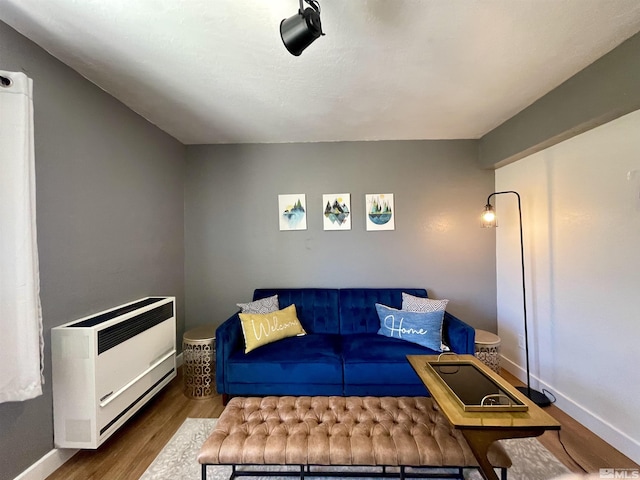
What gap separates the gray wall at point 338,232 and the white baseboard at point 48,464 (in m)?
1.43

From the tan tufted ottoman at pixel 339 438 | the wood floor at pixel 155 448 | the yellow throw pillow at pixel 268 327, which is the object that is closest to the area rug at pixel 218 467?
the wood floor at pixel 155 448

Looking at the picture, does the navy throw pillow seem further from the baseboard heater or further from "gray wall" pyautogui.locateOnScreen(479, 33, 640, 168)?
the baseboard heater

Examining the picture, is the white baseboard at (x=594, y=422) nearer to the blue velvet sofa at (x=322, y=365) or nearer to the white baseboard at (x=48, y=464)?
the blue velvet sofa at (x=322, y=365)

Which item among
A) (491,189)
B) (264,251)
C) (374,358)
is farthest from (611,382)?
(264,251)

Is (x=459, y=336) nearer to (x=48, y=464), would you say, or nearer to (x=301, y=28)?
(x=301, y=28)

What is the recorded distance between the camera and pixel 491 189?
2928mm

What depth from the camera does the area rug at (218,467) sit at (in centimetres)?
151

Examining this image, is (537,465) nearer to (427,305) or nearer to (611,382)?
(611,382)

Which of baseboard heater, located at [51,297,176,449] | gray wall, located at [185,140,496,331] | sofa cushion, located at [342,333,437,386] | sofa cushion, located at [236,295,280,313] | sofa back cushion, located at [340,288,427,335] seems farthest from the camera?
gray wall, located at [185,140,496,331]

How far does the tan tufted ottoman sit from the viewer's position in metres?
1.22

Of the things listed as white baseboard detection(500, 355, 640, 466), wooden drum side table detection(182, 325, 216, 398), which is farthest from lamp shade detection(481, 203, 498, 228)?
wooden drum side table detection(182, 325, 216, 398)

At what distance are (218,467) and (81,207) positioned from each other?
6.18 ft

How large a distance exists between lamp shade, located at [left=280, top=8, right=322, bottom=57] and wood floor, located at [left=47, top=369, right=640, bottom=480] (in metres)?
2.48

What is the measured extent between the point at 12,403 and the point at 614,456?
11.4 feet
